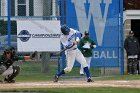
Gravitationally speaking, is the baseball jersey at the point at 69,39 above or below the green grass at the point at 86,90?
above

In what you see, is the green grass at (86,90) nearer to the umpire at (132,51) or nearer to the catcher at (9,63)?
the catcher at (9,63)

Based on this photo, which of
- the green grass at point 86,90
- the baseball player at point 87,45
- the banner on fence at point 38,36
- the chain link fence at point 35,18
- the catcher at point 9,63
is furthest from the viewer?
the chain link fence at point 35,18

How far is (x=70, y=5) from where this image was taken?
72.0ft

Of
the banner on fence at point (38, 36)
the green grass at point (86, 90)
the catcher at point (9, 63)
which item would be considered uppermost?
the banner on fence at point (38, 36)

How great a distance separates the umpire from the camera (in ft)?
72.7

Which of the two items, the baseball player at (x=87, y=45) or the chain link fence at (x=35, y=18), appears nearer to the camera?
the baseball player at (x=87, y=45)

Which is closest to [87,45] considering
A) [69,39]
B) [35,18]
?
[35,18]

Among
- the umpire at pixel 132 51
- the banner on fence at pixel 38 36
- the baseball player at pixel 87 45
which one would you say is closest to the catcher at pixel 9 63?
the banner on fence at pixel 38 36

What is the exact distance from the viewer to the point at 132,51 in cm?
2233

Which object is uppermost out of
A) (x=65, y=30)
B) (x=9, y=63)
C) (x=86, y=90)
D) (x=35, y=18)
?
(x=35, y=18)

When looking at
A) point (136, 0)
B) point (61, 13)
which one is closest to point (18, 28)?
point (61, 13)

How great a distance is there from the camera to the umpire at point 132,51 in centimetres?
2217

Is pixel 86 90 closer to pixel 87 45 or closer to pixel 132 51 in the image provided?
pixel 87 45

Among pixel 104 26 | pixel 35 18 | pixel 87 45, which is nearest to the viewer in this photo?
pixel 87 45
